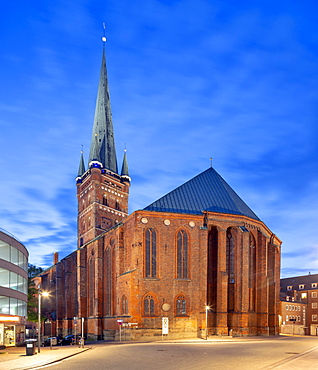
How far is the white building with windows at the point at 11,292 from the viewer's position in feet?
110

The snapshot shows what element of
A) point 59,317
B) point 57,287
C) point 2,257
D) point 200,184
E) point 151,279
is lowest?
point 59,317

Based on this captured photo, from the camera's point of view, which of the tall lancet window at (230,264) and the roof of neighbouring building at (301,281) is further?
the roof of neighbouring building at (301,281)

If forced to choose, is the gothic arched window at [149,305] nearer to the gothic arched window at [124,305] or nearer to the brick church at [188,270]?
the brick church at [188,270]

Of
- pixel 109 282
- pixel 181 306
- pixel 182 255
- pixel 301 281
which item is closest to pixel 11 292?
pixel 181 306

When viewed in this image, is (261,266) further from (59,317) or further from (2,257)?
(59,317)

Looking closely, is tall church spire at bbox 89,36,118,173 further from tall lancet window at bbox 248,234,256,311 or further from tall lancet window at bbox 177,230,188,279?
tall lancet window at bbox 248,234,256,311

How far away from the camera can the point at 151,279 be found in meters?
48.3

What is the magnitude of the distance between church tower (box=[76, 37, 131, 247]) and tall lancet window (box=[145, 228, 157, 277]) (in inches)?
1217

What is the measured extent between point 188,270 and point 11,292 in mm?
22269

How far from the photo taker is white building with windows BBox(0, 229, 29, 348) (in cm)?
3339

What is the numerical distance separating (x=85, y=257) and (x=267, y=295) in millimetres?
30302

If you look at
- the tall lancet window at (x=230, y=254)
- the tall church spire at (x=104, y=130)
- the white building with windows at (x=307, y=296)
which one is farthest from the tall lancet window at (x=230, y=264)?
the tall church spire at (x=104, y=130)

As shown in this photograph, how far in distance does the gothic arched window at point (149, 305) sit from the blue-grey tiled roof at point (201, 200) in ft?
35.8

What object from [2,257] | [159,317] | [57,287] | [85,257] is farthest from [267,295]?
[57,287]
